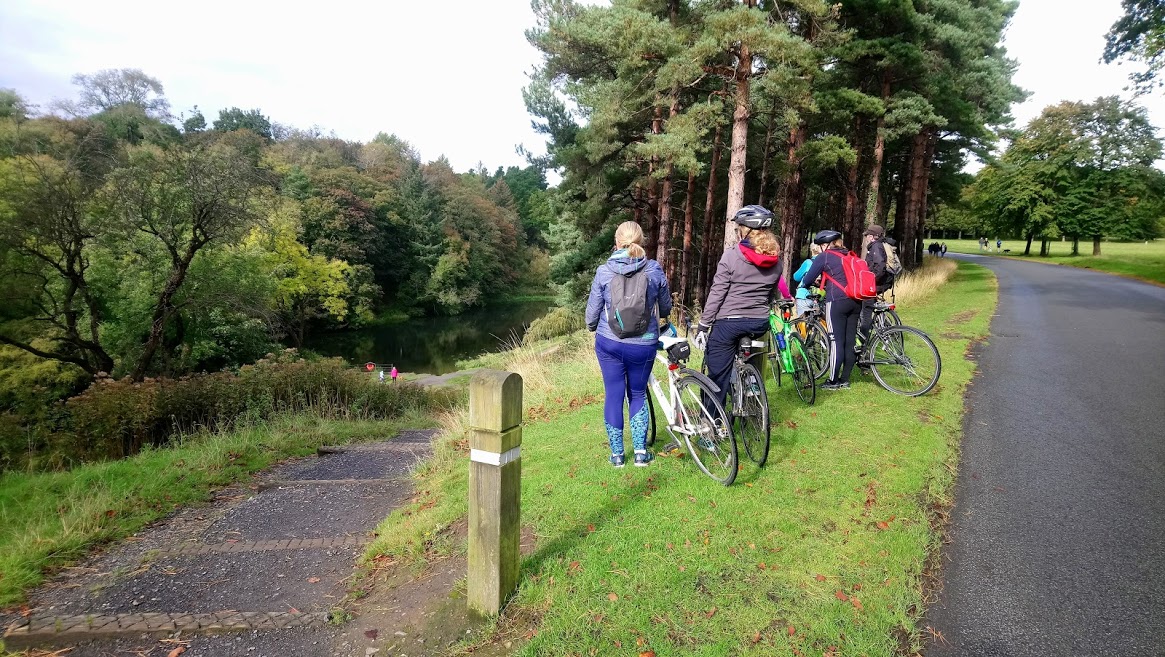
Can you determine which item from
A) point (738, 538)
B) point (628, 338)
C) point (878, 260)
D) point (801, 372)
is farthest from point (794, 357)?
point (738, 538)

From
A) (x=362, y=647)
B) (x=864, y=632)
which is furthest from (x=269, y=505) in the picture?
(x=864, y=632)

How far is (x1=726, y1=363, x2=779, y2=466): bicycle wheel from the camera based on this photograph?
4379 millimetres

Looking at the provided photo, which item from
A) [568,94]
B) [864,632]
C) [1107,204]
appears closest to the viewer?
[864,632]

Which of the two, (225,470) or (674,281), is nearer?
(225,470)

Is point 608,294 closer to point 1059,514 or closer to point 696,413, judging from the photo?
point 696,413

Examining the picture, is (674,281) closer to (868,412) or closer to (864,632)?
(868,412)

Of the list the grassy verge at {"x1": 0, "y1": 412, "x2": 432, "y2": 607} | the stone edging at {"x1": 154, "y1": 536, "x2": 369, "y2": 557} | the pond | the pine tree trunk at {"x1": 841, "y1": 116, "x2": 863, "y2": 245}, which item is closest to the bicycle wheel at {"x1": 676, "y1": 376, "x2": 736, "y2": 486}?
the stone edging at {"x1": 154, "y1": 536, "x2": 369, "y2": 557}

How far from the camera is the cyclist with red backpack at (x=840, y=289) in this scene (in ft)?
19.4

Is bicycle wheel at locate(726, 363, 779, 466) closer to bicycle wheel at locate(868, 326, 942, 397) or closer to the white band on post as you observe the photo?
the white band on post

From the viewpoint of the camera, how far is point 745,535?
3.51 m

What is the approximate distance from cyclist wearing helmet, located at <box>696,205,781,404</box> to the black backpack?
92cm

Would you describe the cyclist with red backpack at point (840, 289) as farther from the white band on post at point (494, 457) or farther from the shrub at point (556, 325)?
the shrub at point (556, 325)

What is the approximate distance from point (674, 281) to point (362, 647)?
21.3 m

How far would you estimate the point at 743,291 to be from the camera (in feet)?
15.1
